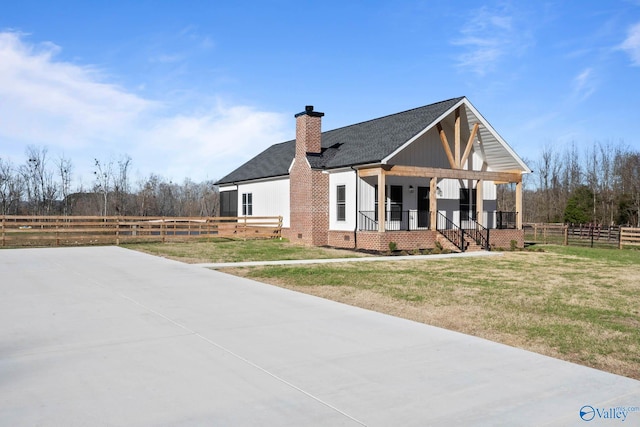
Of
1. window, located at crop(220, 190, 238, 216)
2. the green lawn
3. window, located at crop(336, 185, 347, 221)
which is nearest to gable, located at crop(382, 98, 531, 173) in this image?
window, located at crop(336, 185, 347, 221)

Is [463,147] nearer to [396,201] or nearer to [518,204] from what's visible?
[518,204]

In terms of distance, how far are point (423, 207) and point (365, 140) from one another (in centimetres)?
422

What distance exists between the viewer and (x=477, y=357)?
5.78 m

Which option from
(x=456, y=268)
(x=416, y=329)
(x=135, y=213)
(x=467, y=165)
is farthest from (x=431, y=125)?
(x=135, y=213)

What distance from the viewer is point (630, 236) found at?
28391mm

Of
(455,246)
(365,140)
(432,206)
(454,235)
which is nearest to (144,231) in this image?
(365,140)

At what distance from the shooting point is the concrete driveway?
409cm

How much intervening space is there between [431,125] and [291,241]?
8871 millimetres

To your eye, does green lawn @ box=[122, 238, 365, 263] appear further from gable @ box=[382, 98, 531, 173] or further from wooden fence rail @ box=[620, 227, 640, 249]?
wooden fence rail @ box=[620, 227, 640, 249]

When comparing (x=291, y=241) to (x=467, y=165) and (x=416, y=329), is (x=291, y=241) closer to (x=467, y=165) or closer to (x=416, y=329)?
(x=467, y=165)

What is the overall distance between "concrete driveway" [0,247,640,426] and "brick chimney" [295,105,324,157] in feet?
53.3

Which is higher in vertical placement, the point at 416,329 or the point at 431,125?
the point at 431,125

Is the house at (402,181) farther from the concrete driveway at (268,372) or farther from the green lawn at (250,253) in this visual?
the concrete driveway at (268,372)

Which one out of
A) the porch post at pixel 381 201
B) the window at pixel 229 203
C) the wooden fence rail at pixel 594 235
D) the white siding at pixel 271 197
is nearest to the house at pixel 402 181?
the porch post at pixel 381 201
